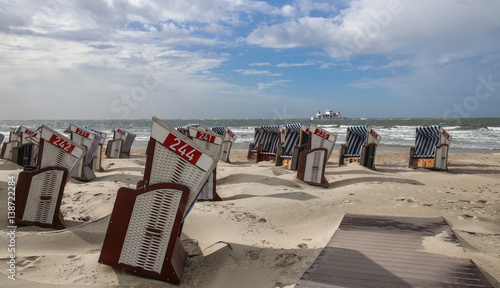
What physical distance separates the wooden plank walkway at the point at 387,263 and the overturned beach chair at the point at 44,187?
422cm

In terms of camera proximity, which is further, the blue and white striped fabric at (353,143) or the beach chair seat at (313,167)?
the blue and white striped fabric at (353,143)

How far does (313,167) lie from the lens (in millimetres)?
9820

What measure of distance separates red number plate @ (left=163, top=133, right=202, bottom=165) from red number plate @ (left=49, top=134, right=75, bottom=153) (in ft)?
9.25

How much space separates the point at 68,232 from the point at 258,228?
2.69 m

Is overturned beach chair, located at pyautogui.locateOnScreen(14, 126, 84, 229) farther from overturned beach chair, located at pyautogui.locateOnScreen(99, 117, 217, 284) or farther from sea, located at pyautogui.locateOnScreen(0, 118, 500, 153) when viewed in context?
sea, located at pyautogui.locateOnScreen(0, 118, 500, 153)

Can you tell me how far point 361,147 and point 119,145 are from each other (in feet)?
37.8

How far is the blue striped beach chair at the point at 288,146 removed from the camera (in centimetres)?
1436

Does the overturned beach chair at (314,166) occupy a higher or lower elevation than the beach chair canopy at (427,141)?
lower

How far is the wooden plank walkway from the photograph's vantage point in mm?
3316

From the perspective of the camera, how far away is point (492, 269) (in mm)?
3703

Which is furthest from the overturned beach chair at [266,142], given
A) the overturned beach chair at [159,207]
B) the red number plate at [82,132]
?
the overturned beach chair at [159,207]

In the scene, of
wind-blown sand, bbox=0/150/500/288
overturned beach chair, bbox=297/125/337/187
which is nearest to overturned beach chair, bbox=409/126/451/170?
wind-blown sand, bbox=0/150/500/288

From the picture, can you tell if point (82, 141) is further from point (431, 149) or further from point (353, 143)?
point (431, 149)

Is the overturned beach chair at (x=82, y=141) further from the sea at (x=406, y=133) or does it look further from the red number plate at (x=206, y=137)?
the sea at (x=406, y=133)
